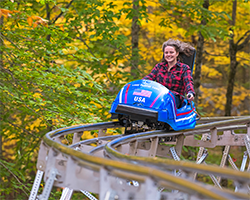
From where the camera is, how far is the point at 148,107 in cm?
427

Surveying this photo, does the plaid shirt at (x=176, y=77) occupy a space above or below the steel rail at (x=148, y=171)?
above

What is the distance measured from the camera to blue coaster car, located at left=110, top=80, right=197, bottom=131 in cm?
424

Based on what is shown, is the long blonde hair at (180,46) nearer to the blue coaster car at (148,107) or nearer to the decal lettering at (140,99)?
the blue coaster car at (148,107)

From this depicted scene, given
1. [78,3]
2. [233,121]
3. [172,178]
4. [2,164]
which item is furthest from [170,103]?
[78,3]

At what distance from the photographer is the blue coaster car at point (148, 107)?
13.9 ft

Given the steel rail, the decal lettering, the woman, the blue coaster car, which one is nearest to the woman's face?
the woman

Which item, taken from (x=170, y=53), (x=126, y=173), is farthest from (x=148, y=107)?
(x=126, y=173)

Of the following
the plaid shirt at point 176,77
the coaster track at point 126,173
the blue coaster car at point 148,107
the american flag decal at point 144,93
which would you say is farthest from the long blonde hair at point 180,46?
the coaster track at point 126,173

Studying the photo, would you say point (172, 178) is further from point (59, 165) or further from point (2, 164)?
point (2, 164)

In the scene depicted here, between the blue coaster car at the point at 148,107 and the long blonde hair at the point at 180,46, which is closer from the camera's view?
the blue coaster car at the point at 148,107

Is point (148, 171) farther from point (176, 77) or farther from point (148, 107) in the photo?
point (176, 77)

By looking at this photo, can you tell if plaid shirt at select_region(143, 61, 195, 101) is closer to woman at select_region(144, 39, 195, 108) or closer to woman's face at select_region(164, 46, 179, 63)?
woman at select_region(144, 39, 195, 108)

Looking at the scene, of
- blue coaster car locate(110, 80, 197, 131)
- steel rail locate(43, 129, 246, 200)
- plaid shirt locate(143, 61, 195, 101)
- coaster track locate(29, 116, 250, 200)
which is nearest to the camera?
steel rail locate(43, 129, 246, 200)

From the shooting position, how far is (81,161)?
2.52 metres
